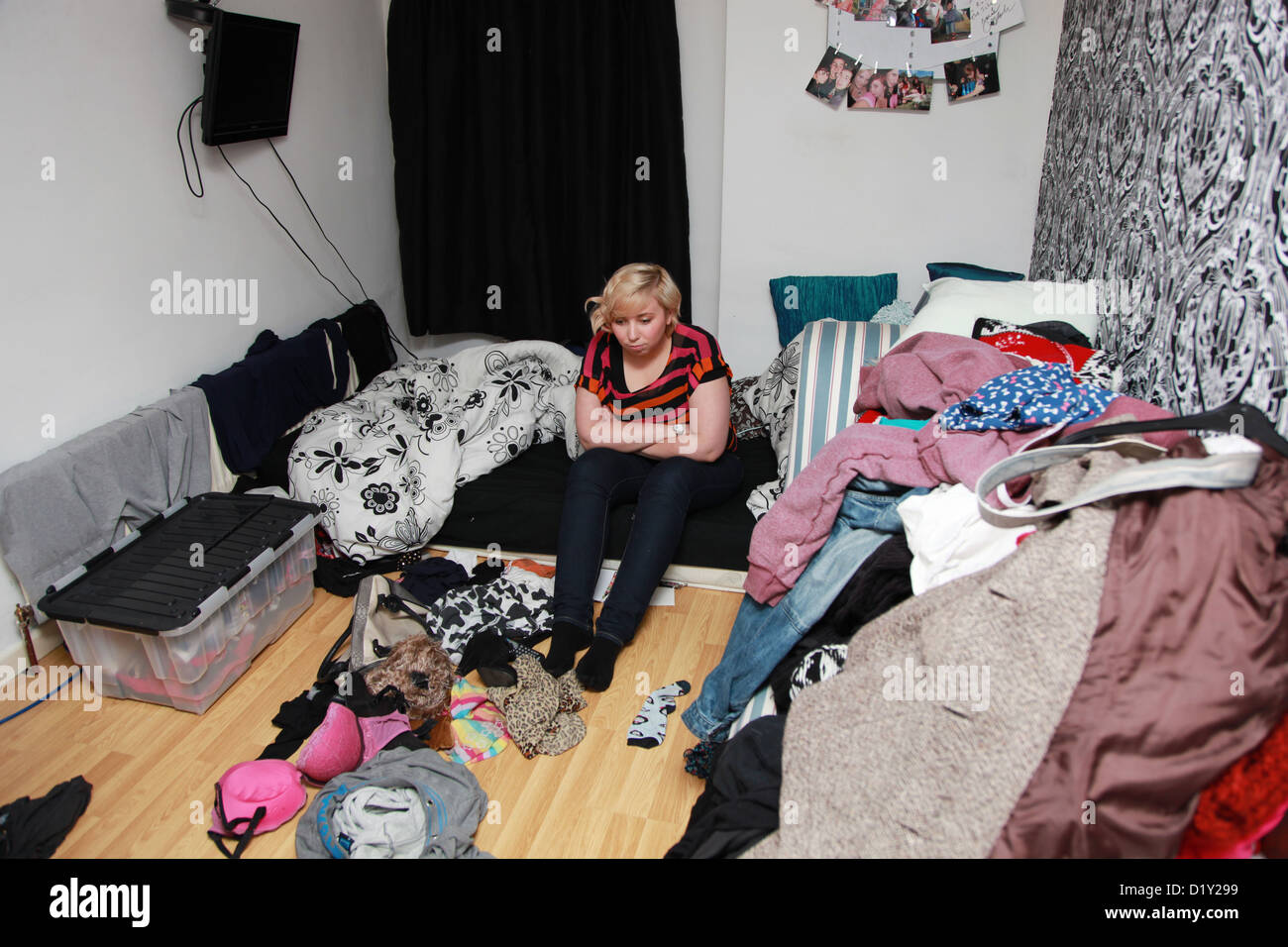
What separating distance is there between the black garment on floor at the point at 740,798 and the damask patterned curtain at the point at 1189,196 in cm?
91

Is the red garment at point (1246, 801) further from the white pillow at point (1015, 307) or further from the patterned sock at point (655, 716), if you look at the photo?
the white pillow at point (1015, 307)

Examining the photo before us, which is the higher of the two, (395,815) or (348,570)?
(348,570)

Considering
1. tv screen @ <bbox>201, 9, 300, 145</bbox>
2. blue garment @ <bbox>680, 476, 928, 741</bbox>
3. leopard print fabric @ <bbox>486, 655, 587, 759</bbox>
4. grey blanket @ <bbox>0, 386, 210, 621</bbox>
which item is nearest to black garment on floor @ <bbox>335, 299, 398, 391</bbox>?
tv screen @ <bbox>201, 9, 300, 145</bbox>

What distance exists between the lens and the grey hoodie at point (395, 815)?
1.58 m

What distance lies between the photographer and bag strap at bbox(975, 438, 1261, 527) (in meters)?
1.00

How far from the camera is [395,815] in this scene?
1633 millimetres

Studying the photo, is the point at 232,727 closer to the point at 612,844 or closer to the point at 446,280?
the point at 612,844

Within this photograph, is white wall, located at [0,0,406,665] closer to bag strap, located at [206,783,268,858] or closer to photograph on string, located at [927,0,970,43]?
bag strap, located at [206,783,268,858]

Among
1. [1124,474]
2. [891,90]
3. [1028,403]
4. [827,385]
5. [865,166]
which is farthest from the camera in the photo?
[865,166]

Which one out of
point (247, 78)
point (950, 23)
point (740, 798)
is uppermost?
point (950, 23)

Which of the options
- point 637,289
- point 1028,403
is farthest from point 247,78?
point 1028,403

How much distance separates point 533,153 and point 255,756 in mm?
2382

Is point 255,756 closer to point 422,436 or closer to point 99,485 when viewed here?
point 99,485
